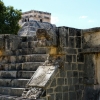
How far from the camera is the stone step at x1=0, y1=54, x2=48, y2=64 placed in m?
8.00

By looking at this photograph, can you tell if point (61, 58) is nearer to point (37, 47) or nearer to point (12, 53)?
point (37, 47)

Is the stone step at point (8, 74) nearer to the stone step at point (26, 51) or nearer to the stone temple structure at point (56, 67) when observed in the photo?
the stone temple structure at point (56, 67)

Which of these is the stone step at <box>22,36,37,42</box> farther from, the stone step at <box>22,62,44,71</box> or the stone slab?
the stone slab

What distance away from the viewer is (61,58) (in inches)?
302

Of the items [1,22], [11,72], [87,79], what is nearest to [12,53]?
[11,72]

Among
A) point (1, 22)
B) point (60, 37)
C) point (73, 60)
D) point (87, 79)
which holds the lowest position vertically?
point (87, 79)

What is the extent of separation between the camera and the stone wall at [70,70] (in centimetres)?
740

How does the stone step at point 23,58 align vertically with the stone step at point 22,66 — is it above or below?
above

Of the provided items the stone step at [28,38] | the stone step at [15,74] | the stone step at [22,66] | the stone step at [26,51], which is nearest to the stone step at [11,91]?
the stone step at [15,74]

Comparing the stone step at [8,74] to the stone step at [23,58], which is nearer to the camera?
the stone step at [23,58]

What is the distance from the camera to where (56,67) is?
7359mm

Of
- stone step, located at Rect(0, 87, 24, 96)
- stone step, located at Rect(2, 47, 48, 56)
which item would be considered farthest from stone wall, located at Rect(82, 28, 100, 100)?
stone step, located at Rect(0, 87, 24, 96)

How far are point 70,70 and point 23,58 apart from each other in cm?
153

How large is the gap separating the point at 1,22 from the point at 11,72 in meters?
21.2
